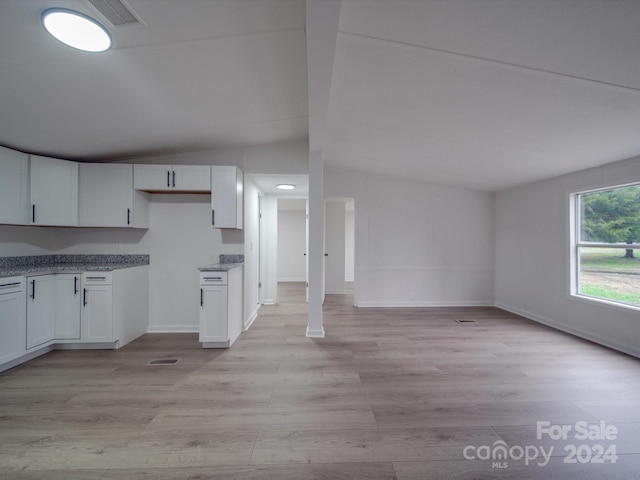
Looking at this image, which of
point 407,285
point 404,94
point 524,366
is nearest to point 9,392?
point 404,94

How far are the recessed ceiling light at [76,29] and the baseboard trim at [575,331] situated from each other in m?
5.64

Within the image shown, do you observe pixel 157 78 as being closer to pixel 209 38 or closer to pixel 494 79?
pixel 209 38

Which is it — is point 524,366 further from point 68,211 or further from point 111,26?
point 68,211

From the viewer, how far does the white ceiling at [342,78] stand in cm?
155

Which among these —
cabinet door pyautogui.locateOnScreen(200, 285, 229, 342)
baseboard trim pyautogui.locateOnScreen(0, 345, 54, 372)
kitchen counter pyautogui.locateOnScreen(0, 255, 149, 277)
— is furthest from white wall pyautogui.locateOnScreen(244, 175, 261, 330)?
baseboard trim pyautogui.locateOnScreen(0, 345, 54, 372)

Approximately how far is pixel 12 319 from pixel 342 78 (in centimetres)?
395

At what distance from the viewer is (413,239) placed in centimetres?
525

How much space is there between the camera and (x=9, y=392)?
226 cm

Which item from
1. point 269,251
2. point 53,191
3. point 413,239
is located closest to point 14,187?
point 53,191

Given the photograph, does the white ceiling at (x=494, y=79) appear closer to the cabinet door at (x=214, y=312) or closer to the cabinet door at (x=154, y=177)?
the cabinet door at (x=154, y=177)

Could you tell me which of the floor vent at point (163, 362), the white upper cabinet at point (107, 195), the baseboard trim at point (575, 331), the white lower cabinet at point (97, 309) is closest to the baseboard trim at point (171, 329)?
the white lower cabinet at point (97, 309)

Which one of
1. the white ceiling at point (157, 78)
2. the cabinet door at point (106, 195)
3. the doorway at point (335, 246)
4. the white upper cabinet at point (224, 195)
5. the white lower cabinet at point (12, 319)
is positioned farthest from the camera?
the doorway at point (335, 246)

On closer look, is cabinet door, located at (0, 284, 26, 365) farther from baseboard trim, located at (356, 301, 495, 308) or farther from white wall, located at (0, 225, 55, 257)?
baseboard trim, located at (356, 301, 495, 308)

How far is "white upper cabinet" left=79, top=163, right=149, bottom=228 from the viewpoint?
11.0ft
